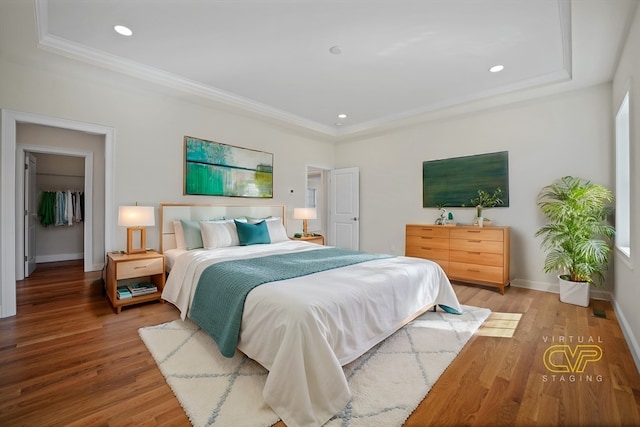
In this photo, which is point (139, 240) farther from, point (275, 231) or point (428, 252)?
point (428, 252)

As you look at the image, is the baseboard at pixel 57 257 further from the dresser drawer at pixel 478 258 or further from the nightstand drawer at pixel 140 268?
the dresser drawer at pixel 478 258

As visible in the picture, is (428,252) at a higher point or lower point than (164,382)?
higher

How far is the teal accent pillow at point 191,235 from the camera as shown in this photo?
3562 millimetres

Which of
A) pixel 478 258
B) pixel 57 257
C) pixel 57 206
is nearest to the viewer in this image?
pixel 478 258

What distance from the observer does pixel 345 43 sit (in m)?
2.76

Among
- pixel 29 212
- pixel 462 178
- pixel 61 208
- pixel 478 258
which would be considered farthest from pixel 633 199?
pixel 61 208

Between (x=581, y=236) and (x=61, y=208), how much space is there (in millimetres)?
8506

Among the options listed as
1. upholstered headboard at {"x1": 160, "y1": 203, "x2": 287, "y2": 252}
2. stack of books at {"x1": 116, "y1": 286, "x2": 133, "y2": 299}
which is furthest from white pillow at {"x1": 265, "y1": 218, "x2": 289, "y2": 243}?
stack of books at {"x1": 116, "y1": 286, "x2": 133, "y2": 299}

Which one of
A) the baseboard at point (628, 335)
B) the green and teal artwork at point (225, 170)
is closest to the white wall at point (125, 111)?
the green and teal artwork at point (225, 170)

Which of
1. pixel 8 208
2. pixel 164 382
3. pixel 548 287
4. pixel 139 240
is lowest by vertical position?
pixel 164 382

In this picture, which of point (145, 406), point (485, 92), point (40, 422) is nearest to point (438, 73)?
point (485, 92)

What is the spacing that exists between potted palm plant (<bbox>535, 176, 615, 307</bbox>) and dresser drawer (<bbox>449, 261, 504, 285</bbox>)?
0.55m

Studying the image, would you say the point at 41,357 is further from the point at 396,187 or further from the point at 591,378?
the point at 396,187

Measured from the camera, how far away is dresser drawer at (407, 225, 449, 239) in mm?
4249
